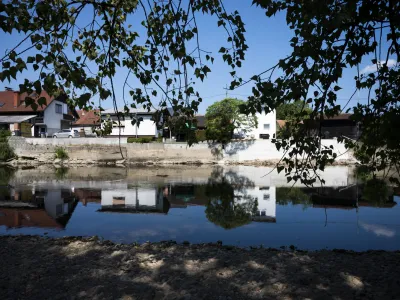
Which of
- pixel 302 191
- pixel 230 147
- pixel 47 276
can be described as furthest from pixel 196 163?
pixel 47 276

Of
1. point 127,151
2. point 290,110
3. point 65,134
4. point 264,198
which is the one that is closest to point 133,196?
point 264,198

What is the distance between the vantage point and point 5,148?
107 ft

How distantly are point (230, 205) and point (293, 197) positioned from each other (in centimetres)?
356

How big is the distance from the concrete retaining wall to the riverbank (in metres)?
26.3

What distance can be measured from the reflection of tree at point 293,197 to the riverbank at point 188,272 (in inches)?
253

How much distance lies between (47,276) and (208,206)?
304 inches

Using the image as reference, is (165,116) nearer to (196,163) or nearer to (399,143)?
(399,143)

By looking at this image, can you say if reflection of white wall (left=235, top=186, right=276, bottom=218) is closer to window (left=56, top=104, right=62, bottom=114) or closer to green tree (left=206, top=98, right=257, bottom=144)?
green tree (left=206, top=98, right=257, bottom=144)

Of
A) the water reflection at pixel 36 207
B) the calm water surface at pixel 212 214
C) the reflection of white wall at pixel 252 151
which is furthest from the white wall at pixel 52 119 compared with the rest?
the water reflection at pixel 36 207

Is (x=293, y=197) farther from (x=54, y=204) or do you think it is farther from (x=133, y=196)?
(x=54, y=204)

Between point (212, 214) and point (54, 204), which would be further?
point (54, 204)

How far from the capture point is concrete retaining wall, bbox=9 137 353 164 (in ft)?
109

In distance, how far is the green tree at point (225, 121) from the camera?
32.8 m

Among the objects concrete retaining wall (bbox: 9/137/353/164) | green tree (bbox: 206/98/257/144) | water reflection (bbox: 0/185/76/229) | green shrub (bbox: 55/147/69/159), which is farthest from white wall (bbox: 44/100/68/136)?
water reflection (bbox: 0/185/76/229)
